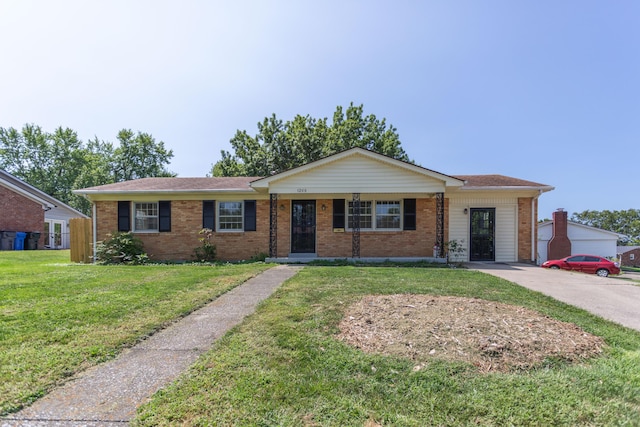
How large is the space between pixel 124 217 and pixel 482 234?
46.1 ft

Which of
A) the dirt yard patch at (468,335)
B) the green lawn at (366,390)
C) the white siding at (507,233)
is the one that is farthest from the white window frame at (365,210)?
the green lawn at (366,390)

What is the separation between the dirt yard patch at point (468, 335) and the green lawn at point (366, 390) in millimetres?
152

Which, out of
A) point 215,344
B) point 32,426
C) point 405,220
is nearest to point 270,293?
point 215,344

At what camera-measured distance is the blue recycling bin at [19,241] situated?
1939cm

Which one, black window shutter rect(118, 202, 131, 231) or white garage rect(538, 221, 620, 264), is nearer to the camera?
black window shutter rect(118, 202, 131, 231)

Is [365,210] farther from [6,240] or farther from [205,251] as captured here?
[6,240]

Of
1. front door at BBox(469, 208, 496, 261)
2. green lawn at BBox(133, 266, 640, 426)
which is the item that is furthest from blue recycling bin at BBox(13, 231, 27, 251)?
front door at BBox(469, 208, 496, 261)

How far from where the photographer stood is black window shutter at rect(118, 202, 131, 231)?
12509mm

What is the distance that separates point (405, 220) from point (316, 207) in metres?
3.49

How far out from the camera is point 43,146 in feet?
140

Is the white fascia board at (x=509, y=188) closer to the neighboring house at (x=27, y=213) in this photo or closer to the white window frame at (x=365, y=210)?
the white window frame at (x=365, y=210)

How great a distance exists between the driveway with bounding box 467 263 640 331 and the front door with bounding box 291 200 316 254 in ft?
21.2

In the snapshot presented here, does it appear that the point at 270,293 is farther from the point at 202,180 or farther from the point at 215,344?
the point at 202,180

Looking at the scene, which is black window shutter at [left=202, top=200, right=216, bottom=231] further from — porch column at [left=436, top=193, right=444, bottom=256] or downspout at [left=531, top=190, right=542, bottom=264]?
downspout at [left=531, top=190, right=542, bottom=264]
